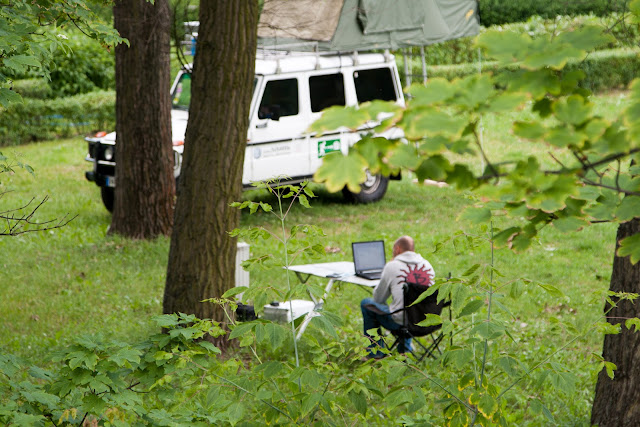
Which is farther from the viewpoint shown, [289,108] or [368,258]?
[289,108]

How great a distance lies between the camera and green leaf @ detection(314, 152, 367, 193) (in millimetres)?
1568

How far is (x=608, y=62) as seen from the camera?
71.8 ft

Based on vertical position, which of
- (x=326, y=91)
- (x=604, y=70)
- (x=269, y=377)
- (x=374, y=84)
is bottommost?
(x=269, y=377)

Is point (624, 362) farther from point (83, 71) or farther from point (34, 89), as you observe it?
point (83, 71)

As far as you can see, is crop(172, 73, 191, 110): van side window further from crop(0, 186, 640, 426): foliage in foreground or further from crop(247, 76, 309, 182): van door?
crop(0, 186, 640, 426): foliage in foreground

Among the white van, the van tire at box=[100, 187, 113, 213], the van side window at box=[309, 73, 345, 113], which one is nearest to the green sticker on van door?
the white van

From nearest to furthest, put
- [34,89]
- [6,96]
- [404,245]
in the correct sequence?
[6,96] → [404,245] → [34,89]

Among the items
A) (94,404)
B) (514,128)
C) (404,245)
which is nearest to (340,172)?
(514,128)

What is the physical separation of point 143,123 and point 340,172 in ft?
27.6

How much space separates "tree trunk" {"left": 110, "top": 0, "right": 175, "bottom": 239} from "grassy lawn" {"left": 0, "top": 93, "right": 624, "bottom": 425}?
0.38 metres

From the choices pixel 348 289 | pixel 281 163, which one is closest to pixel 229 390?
pixel 348 289

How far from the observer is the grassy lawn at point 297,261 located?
21.8 ft

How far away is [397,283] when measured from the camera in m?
6.11

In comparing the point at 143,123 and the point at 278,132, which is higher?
the point at 143,123
